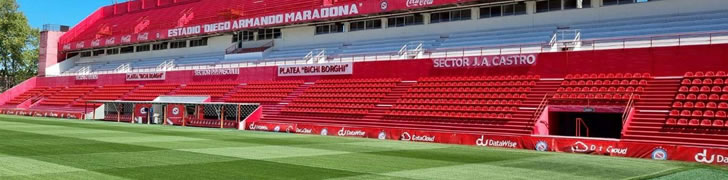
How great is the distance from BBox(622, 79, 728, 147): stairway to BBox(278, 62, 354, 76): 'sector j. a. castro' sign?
17.5m

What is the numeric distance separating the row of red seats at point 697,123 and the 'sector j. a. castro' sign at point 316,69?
19201mm

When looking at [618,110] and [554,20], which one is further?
[554,20]

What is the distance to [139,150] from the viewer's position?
16875 mm

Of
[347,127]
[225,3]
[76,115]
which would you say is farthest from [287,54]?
[347,127]

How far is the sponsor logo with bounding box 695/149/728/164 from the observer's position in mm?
16344

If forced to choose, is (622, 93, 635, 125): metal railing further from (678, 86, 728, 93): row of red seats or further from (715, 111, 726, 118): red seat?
(715, 111, 726, 118): red seat

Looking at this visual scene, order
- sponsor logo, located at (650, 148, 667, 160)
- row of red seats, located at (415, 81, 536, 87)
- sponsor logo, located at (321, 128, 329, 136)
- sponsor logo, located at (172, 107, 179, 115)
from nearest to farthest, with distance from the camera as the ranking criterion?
sponsor logo, located at (650, 148, 667, 160)
row of red seats, located at (415, 81, 536, 87)
sponsor logo, located at (321, 128, 329, 136)
sponsor logo, located at (172, 107, 179, 115)

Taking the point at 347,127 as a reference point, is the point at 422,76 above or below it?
above

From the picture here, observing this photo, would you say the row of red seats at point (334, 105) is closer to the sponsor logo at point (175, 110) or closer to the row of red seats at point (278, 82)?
the row of red seats at point (278, 82)

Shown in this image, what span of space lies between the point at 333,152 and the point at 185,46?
4292 cm

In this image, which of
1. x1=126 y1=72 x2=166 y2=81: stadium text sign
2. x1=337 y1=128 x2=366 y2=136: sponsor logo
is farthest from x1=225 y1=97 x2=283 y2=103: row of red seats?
x1=126 y1=72 x2=166 y2=81: stadium text sign

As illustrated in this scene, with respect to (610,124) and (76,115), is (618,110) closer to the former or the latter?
(610,124)

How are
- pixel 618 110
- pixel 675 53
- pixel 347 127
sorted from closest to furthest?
pixel 618 110, pixel 675 53, pixel 347 127

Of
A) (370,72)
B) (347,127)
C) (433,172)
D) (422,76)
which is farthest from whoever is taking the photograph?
(370,72)
